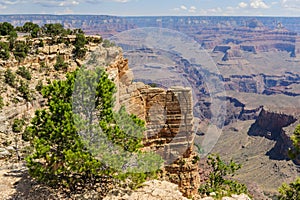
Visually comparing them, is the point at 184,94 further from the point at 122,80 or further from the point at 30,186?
the point at 30,186

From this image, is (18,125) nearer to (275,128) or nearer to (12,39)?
(12,39)

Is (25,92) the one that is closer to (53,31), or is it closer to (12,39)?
(12,39)

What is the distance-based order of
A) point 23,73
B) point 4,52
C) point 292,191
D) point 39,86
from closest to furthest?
point 292,191, point 39,86, point 23,73, point 4,52

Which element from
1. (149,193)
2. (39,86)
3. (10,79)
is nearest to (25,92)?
A: (39,86)

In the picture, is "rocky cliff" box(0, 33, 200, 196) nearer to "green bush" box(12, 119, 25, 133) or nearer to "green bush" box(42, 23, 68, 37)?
"green bush" box(12, 119, 25, 133)

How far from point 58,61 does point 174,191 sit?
22636 millimetres

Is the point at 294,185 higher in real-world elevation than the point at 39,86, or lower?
lower

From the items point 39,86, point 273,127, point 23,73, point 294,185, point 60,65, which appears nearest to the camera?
point 294,185

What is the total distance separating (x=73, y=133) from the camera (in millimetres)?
14328

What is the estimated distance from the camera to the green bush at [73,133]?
46.3 feet

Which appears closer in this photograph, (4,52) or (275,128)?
(4,52)

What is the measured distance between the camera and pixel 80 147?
46.4ft

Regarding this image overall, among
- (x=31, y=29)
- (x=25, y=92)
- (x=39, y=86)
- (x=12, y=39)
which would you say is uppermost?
(x=31, y=29)

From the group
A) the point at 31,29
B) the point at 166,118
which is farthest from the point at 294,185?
the point at 31,29
